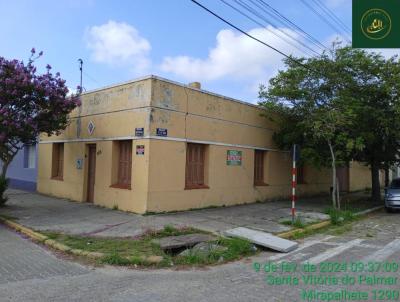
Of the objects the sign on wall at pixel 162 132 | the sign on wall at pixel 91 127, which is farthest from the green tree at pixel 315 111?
the sign on wall at pixel 91 127

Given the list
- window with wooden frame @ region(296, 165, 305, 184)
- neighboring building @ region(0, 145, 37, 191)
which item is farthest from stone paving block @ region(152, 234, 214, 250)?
neighboring building @ region(0, 145, 37, 191)

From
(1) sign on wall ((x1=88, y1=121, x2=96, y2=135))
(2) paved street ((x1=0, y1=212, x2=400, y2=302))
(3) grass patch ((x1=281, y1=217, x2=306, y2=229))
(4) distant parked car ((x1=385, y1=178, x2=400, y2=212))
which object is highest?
(1) sign on wall ((x1=88, y1=121, x2=96, y2=135))

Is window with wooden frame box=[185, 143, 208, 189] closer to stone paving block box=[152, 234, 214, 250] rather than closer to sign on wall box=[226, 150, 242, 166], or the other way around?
sign on wall box=[226, 150, 242, 166]

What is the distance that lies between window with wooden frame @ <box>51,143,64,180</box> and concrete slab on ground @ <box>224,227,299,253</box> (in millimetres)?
10220

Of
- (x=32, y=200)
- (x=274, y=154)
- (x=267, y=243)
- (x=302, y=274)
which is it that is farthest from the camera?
(x=274, y=154)

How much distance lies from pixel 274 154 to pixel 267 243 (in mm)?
9755

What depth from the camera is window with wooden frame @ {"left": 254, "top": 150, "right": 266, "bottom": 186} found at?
1789 centimetres

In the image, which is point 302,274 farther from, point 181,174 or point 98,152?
point 98,152

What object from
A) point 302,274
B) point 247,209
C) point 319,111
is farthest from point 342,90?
point 302,274

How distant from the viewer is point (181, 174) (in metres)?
13.8

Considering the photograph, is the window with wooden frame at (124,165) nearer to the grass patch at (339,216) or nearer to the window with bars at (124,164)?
the window with bars at (124,164)

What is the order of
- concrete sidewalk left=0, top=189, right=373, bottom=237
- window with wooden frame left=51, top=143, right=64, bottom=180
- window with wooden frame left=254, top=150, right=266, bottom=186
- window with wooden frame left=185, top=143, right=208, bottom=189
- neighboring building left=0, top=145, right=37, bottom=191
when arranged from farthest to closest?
1. neighboring building left=0, top=145, right=37, bottom=191
2. window with wooden frame left=51, top=143, right=64, bottom=180
3. window with wooden frame left=254, top=150, right=266, bottom=186
4. window with wooden frame left=185, top=143, right=208, bottom=189
5. concrete sidewalk left=0, top=189, right=373, bottom=237

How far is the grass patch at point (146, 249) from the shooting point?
784 cm

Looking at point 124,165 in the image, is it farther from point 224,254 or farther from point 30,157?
point 30,157
